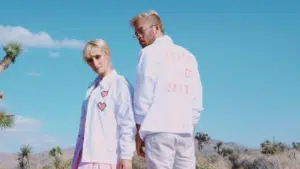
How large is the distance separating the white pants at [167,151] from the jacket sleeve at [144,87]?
19cm

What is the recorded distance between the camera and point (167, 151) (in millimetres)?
3379

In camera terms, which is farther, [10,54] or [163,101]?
[10,54]

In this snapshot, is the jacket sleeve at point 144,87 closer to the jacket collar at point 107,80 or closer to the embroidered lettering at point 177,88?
the embroidered lettering at point 177,88

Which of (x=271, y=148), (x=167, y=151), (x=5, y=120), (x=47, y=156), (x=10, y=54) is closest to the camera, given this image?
(x=167, y=151)

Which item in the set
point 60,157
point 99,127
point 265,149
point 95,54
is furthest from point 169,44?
point 60,157

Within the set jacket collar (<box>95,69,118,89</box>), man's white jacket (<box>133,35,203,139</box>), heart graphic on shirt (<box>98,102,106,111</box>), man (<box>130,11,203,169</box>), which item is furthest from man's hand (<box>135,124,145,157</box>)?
jacket collar (<box>95,69,118,89</box>)

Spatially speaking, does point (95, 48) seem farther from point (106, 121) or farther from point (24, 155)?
point (24, 155)

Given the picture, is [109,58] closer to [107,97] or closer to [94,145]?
[107,97]

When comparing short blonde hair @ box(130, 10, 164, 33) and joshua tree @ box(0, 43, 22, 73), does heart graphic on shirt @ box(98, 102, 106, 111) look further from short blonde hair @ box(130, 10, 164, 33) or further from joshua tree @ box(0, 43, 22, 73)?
joshua tree @ box(0, 43, 22, 73)

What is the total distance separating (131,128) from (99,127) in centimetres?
27

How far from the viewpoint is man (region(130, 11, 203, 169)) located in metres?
3.40

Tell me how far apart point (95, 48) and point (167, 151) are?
98 cm

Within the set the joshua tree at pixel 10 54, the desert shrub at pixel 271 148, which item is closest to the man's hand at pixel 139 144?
the joshua tree at pixel 10 54

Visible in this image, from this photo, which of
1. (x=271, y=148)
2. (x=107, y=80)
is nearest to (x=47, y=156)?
(x=271, y=148)
